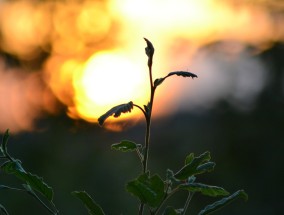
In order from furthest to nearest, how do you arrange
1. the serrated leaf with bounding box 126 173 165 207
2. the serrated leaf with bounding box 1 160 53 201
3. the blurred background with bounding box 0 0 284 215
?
the blurred background with bounding box 0 0 284 215, the serrated leaf with bounding box 1 160 53 201, the serrated leaf with bounding box 126 173 165 207

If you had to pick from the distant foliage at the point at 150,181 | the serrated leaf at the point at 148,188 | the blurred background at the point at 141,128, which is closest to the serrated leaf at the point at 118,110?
the distant foliage at the point at 150,181

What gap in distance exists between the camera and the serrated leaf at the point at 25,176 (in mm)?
971

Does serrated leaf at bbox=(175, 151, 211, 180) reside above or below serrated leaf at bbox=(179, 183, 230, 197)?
above

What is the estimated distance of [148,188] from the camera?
2.87 ft

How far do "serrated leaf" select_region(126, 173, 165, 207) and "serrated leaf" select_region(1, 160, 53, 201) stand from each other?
0.19 m

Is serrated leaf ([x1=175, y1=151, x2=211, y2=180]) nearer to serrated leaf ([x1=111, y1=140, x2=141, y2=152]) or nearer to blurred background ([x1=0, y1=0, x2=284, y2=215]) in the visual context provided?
serrated leaf ([x1=111, y1=140, x2=141, y2=152])

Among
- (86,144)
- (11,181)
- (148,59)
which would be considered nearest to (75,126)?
(86,144)

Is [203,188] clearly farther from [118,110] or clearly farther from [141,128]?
[141,128]

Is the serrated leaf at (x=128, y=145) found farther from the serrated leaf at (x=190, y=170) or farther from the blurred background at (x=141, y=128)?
the blurred background at (x=141, y=128)

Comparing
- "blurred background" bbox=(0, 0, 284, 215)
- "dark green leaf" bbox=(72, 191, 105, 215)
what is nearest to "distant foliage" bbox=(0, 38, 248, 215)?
"dark green leaf" bbox=(72, 191, 105, 215)

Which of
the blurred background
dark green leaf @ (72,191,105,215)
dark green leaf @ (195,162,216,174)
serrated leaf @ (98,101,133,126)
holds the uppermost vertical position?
serrated leaf @ (98,101,133,126)

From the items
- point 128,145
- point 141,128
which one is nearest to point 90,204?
point 128,145

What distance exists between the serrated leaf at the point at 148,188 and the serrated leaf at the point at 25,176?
188 millimetres

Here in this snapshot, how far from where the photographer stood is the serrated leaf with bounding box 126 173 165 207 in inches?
34.0
